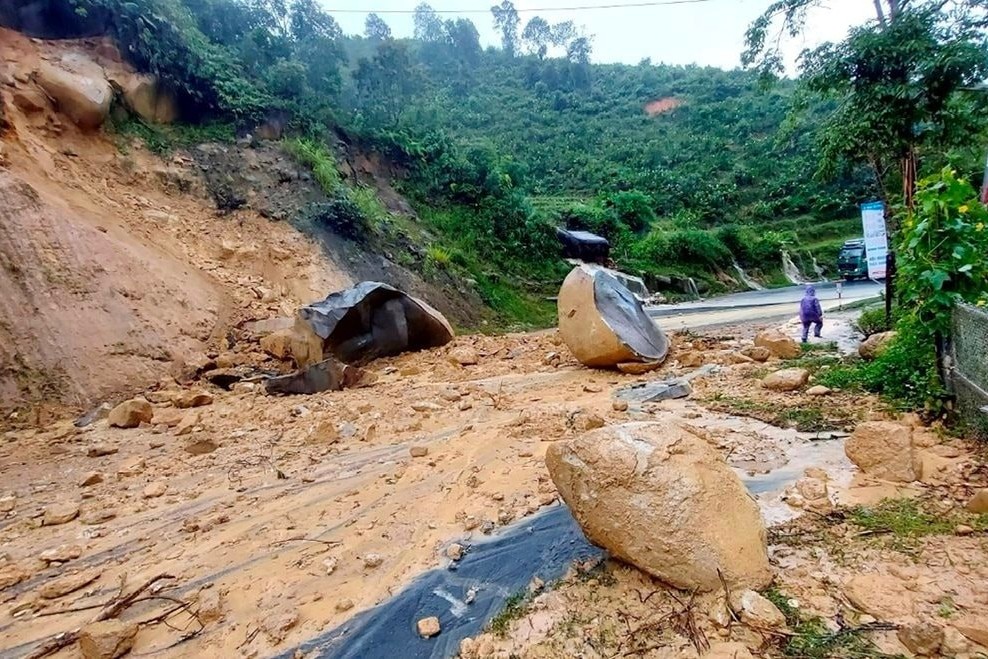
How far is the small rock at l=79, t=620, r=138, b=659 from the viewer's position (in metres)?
2.48

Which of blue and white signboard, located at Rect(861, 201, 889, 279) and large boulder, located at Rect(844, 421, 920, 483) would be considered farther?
blue and white signboard, located at Rect(861, 201, 889, 279)

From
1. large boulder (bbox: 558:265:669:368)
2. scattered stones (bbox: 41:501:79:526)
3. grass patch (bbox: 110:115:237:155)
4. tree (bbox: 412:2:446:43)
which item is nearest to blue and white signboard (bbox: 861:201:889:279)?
large boulder (bbox: 558:265:669:368)

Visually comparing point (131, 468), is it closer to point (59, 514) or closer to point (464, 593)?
point (59, 514)

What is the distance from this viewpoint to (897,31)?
291 inches

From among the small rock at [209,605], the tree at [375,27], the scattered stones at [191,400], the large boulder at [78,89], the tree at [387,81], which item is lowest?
the small rock at [209,605]

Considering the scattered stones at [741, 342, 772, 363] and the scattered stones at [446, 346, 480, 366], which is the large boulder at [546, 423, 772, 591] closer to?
the scattered stones at [741, 342, 772, 363]

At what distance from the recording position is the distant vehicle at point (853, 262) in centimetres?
1956

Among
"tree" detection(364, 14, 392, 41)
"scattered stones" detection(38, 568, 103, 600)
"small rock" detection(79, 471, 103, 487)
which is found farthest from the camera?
"tree" detection(364, 14, 392, 41)

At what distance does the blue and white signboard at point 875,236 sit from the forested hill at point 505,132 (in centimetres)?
251

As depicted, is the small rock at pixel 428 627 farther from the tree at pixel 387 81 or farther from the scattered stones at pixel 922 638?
the tree at pixel 387 81

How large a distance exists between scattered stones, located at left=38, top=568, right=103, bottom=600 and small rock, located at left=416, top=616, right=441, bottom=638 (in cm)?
202

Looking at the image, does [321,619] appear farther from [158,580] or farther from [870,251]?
[870,251]

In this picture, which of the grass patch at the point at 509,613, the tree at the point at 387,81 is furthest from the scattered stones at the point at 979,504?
the tree at the point at 387,81

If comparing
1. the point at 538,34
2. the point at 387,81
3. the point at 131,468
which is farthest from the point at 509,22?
the point at 131,468
